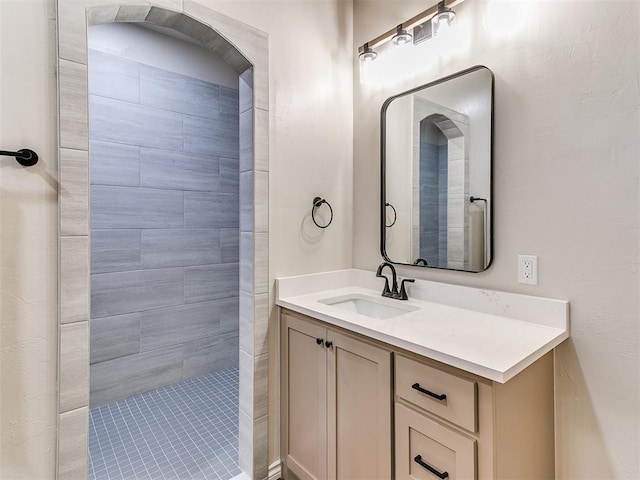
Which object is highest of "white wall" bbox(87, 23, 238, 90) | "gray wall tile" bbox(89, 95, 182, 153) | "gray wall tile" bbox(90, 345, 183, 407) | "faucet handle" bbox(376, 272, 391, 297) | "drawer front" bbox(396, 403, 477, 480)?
"white wall" bbox(87, 23, 238, 90)

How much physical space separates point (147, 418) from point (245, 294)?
4.03 feet

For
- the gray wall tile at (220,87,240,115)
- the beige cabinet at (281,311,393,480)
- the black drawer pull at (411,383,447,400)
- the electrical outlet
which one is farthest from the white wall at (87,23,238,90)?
the black drawer pull at (411,383,447,400)

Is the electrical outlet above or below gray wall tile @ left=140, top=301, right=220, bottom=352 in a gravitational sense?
above

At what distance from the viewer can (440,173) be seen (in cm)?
173

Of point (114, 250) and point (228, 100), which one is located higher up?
point (228, 100)

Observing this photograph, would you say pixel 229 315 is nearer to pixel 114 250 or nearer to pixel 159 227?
pixel 159 227

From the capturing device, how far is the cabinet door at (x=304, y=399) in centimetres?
154

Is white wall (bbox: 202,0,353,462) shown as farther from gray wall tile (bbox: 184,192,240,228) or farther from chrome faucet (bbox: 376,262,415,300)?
gray wall tile (bbox: 184,192,240,228)

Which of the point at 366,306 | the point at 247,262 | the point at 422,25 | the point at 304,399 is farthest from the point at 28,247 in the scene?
the point at 422,25

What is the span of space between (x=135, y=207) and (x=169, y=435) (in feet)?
4.86

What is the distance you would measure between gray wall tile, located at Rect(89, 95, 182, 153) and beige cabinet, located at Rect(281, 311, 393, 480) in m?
1.68

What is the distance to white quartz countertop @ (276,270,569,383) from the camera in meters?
1.07

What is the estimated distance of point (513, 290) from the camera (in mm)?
1476

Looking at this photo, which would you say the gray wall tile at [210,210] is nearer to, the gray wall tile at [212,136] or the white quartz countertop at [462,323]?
the gray wall tile at [212,136]
